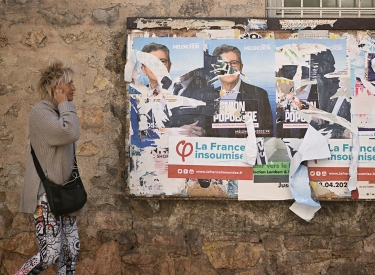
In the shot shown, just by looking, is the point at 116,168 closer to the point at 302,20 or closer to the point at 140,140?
the point at 140,140

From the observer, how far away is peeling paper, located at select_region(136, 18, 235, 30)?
531 centimetres

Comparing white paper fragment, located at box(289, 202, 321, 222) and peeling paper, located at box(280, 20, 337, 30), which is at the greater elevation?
peeling paper, located at box(280, 20, 337, 30)

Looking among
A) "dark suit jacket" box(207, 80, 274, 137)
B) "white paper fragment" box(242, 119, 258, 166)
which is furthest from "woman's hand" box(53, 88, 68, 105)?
"white paper fragment" box(242, 119, 258, 166)

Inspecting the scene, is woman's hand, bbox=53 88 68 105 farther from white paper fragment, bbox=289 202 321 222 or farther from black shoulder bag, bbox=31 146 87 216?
white paper fragment, bbox=289 202 321 222

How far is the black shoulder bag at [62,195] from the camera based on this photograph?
13.4 feet

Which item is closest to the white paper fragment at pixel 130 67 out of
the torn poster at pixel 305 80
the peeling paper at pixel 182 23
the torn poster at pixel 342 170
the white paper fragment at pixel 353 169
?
the peeling paper at pixel 182 23

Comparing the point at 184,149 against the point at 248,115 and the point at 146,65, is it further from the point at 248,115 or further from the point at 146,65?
the point at 146,65

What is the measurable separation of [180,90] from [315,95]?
121 centimetres

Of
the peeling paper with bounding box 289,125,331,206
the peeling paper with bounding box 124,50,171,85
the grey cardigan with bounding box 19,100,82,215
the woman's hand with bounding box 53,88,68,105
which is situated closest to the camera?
the grey cardigan with bounding box 19,100,82,215

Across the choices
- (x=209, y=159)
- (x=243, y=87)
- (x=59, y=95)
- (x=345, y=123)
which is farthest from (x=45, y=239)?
(x=345, y=123)

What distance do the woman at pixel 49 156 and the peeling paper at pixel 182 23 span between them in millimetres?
1275

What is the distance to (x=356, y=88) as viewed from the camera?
5.30 meters

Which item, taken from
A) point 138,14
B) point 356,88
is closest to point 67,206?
point 138,14

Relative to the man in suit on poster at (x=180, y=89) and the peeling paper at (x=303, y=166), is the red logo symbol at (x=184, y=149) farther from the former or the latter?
the peeling paper at (x=303, y=166)
